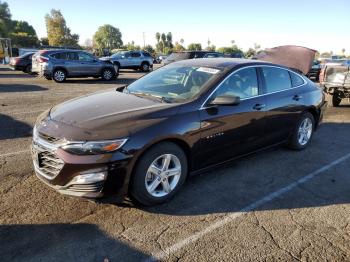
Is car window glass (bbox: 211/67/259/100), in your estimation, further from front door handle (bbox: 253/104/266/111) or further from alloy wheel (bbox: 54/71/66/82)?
alloy wheel (bbox: 54/71/66/82)

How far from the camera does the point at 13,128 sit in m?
7.09

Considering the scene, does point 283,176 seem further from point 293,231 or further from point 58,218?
point 58,218

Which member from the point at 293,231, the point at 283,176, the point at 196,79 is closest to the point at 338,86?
the point at 283,176

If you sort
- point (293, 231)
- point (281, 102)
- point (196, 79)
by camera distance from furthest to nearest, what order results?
point (281, 102) < point (196, 79) < point (293, 231)

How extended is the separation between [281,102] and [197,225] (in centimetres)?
273

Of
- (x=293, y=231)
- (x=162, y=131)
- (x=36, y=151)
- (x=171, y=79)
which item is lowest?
(x=293, y=231)

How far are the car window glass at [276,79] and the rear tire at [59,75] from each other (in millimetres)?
13640

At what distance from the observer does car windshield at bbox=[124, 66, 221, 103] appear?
4.43 metres

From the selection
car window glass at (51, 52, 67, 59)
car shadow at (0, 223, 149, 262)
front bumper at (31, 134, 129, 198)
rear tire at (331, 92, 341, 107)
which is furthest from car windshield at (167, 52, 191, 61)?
car shadow at (0, 223, 149, 262)

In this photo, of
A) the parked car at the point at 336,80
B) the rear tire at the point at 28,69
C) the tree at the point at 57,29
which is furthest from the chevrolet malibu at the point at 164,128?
the tree at the point at 57,29

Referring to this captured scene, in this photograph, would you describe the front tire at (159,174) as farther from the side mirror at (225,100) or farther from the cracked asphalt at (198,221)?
the side mirror at (225,100)

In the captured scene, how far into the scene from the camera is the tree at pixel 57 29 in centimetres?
8469

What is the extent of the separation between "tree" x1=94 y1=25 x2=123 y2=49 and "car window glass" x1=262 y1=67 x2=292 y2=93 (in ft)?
442

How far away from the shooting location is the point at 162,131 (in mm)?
3717
